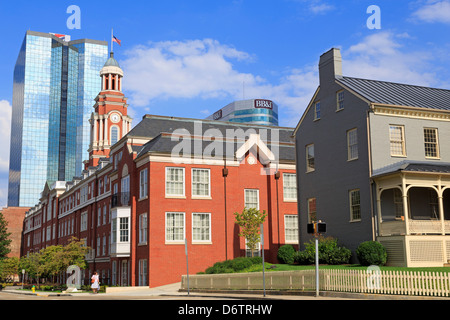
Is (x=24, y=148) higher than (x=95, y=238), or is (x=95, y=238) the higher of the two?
(x=24, y=148)

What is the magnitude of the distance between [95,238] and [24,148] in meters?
134

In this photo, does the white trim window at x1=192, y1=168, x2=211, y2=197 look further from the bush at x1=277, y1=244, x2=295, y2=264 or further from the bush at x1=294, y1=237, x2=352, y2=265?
the bush at x1=294, y1=237, x2=352, y2=265

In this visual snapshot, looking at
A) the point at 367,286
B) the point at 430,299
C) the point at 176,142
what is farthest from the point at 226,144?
the point at 430,299

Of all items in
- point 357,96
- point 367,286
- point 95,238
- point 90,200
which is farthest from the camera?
point 90,200

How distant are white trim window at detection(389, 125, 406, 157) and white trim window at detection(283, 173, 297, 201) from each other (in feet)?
57.8

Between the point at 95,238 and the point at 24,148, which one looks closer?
the point at 95,238

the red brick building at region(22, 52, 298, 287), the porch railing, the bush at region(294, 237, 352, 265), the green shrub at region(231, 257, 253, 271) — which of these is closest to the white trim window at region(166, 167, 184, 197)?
the red brick building at region(22, 52, 298, 287)

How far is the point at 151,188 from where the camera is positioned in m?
44.7

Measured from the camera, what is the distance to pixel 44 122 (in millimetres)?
191125

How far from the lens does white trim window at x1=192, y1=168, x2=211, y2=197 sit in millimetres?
46469

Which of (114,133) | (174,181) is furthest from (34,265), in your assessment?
(174,181)

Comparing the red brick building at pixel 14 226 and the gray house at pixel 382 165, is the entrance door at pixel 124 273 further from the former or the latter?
the red brick building at pixel 14 226

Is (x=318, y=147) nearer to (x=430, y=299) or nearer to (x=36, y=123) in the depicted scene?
(x=430, y=299)

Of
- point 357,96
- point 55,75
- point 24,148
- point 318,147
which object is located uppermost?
point 55,75
